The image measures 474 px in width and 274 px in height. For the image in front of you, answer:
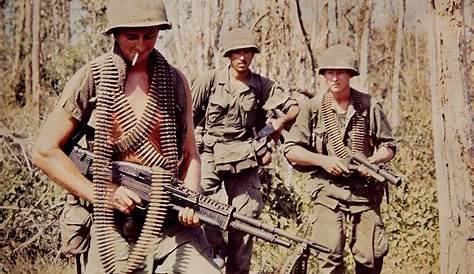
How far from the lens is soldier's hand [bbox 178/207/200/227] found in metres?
3.34

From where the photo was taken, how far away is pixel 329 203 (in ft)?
18.1

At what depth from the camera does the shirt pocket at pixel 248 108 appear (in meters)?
5.88

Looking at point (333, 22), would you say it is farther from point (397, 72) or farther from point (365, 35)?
point (397, 72)

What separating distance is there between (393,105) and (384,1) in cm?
252

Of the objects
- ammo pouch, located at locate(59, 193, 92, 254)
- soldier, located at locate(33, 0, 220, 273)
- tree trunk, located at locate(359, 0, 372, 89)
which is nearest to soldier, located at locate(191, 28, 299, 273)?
ammo pouch, located at locate(59, 193, 92, 254)

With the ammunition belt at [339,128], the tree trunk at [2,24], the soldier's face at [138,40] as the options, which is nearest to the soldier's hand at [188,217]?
the soldier's face at [138,40]

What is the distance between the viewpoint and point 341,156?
17.9 ft

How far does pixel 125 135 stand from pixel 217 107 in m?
2.58

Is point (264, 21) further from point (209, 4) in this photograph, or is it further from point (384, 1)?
point (384, 1)

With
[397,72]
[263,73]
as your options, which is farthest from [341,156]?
[397,72]

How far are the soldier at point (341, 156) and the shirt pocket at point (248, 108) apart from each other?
46cm

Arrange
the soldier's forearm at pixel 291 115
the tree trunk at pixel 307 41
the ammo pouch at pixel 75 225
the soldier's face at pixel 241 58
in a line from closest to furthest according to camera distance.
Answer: the ammo pouch at pixel 75 225 < the soldier's face at pixel 241 58 < the soldier's forearm at pixel 291 115 < the tree trunk at pixel 307 41

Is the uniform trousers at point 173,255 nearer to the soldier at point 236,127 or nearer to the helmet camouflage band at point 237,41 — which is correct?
the soldier at point 236,127

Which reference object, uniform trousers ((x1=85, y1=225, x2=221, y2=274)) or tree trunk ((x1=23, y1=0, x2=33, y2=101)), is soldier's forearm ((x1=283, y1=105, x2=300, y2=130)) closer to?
uniform trousers ((x1=85, y1=225, x2=221, y2=274))
